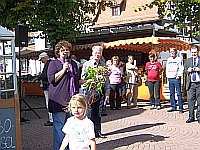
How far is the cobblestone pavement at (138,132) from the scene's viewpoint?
266 inches

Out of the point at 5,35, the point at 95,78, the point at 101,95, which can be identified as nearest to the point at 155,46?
the point at 101,95

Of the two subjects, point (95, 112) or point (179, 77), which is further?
point (179, 77)

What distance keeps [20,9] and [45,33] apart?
47.9 inches

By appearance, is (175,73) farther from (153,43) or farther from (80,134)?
(80,134)

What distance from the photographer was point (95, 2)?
15.2 meters

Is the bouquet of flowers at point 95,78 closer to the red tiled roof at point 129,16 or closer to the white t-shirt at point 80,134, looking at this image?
the white t-shirt at point 80,134

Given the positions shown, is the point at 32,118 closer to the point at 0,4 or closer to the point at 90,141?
the point at 0,4

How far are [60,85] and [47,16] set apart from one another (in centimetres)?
782

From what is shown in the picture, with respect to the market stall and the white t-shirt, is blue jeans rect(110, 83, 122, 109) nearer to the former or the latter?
the market stall

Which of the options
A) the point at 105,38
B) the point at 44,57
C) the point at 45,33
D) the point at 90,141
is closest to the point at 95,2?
the point at 45,33

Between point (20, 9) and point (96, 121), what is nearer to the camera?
point (96, 121)

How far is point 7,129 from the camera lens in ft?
18.5

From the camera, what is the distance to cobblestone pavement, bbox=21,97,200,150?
6.77m

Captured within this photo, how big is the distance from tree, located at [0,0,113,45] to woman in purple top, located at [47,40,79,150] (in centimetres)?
735
